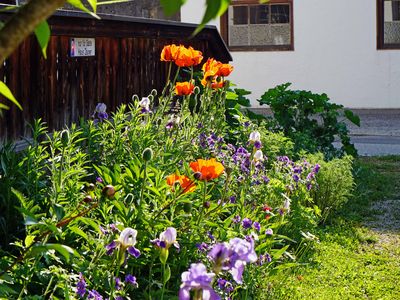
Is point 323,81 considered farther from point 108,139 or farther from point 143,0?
point 108,139

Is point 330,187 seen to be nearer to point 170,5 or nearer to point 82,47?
point 82,47

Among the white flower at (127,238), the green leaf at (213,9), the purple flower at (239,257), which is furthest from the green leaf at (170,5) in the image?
the white flower at (127,238)

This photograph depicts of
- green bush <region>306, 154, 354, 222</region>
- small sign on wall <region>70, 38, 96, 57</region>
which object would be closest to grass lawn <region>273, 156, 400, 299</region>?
green bush <region>306, 154, 354, 222</region>

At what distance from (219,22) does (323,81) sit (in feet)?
9.45

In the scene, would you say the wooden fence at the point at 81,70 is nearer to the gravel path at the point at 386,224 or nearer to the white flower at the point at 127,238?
the gravel path at the point at 386,224

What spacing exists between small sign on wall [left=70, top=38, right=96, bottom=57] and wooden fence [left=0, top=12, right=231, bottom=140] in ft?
0.14

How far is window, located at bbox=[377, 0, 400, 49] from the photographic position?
67.1 ft

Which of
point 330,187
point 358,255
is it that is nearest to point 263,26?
point 330,187

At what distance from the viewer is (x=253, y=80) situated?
69.5 feet

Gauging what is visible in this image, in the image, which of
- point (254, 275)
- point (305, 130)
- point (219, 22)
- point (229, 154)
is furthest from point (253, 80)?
point (254, 275)

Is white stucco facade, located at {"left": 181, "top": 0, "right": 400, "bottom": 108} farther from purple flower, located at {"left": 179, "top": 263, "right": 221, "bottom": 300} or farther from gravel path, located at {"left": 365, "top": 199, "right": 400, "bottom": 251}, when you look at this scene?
purple flower, located at {"left": 179, "top": 263, "right": 221, "bottom": 300}

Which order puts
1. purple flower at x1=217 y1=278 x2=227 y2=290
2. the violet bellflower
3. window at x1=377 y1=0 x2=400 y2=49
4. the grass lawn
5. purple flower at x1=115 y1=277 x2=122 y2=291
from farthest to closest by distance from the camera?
1. window at x1=377 y1=0 x2=400 y2=49
2. the grass lawn
3. purple flower at x1=217 y1=278 x2=227 y2=290
4. purple flower at x1=115 y1=277 x2=122 y2=291
5. the violet bellflower

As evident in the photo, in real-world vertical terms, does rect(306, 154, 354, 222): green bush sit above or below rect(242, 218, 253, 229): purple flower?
below

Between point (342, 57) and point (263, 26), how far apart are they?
6.66 feet
